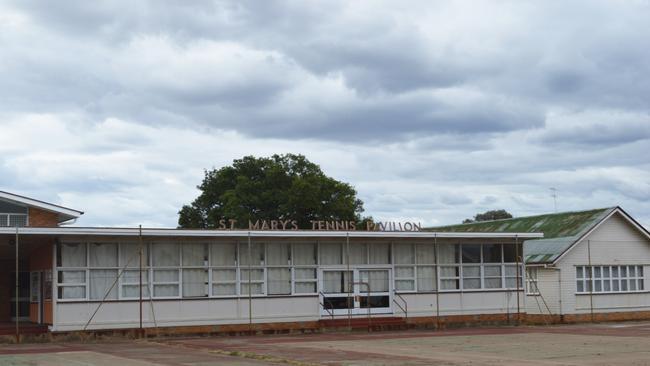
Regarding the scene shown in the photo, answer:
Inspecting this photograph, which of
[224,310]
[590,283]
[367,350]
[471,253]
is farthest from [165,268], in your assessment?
[590,283]

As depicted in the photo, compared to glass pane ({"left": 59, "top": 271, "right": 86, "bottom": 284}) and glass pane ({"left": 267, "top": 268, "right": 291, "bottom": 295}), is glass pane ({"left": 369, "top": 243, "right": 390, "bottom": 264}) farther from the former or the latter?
glass pane ({"left": 59, "top": 271, "right": 86, "bottom": 284})

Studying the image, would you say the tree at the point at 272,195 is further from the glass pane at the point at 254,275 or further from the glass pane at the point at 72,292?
the glass pane at the point at 72,292

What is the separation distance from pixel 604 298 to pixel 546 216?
579 cm

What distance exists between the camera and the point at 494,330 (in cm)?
3141

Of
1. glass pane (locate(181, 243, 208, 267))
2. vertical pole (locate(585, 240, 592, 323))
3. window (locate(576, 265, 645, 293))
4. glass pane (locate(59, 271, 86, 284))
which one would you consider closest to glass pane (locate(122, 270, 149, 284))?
glass pane (locate(59, 271, 86, 284))

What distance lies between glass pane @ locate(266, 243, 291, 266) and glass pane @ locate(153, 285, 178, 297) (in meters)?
3.56

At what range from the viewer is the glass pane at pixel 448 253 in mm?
33906

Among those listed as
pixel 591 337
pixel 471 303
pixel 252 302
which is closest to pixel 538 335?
pixel 591 337

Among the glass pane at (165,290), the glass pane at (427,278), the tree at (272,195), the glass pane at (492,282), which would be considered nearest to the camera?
the glass pane at (165,290)

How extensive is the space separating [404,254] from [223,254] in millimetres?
7244

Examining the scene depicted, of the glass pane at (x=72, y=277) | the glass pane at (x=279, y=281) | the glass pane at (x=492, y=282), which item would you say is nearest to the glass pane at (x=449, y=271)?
the glass pane at (x=492, y=282)

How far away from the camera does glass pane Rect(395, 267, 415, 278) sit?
3306cm

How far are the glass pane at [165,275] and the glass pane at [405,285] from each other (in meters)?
8.61

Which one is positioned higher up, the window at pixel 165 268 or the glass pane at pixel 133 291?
the window at pixel 165 268
